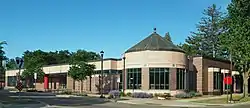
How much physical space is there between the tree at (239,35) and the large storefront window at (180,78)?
6.76 m

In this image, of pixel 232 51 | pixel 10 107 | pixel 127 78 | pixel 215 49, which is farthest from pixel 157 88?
pixel 215 49

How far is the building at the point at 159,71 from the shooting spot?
50.0m

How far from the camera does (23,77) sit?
7900 cm

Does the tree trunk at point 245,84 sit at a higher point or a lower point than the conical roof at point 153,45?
lower

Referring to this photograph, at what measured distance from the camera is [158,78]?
49.8m

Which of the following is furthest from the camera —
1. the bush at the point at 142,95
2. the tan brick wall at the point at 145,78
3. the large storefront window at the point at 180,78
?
the large storefront window at the point at 180,78

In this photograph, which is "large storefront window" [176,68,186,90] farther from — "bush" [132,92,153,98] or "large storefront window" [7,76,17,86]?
"large storefront window" [7,76,17,86]

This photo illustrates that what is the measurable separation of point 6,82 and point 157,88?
5812cm

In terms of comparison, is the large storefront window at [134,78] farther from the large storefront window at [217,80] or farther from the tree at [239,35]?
the large storefront window at [217,80]

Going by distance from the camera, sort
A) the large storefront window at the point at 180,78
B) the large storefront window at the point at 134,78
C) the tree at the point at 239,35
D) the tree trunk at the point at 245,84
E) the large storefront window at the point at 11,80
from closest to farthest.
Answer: the tree at the point at 239,35
the large storefront window at the point at 180,78
the large storefront window at the point at 134,78
the tree trunk at the point at 245,84
the large storefront window at the point at 11,80

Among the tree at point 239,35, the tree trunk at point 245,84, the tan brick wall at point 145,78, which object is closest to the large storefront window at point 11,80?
the tan brick wall at point 145,78

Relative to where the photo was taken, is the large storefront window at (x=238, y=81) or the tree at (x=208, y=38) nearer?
the large storefront window at (x=238, y=81)

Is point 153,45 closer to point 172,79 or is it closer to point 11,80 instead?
point 172,79

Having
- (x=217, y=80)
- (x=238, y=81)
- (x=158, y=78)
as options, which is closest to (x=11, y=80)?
(x=158, y=78)
